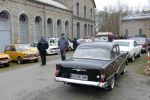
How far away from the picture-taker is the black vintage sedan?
7.76 m

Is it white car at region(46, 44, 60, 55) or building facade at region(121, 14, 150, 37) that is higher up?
building facade at region(121, 14, 150, 37)

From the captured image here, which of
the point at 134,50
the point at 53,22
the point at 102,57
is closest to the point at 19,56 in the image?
the point at 134,50

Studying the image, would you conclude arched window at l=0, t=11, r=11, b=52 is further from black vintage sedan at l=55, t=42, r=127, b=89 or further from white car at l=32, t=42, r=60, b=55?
black vintage sedan at l=55, t=42, r=127, b=89

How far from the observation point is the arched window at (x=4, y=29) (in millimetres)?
25594

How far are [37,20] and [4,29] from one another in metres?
7.51

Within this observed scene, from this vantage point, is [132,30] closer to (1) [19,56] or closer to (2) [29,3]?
(2) [29,3]

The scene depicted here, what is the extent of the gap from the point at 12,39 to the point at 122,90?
20.4 m

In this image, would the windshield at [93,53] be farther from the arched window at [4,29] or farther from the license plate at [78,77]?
the arched window at [4,29]

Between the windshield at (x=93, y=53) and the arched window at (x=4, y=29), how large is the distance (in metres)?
17.8

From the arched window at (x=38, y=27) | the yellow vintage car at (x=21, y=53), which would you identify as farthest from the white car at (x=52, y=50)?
the arched window at (x=38, y=27)

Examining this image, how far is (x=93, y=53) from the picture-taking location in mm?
9133

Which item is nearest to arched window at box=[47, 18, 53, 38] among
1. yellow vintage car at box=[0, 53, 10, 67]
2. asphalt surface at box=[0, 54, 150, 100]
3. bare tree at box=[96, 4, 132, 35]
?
yellow vintage car at box=[0, 53, 10, 67]

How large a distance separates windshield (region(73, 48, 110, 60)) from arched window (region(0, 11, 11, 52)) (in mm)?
17765

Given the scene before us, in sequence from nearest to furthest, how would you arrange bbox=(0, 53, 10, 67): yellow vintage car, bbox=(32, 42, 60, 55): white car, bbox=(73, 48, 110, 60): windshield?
bbox=(73, 48, 110, 60): windshield < bbox=(0, 53, 10, 67): yellow vintage car < bbox=(32, 42, 60, 55): white car
